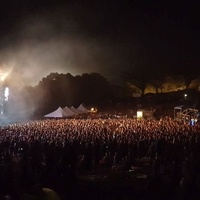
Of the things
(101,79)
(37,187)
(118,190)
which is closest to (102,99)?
(101,79)

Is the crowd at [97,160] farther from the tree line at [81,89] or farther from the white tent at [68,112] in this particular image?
the tree line at [81,89]

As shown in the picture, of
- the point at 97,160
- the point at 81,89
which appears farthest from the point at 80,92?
the point at 97,160

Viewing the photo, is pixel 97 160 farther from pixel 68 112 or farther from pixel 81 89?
pixel 81 89

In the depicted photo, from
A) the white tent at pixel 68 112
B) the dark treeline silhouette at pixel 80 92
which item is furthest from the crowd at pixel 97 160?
the dark treeline silhouette at pixel 80 92

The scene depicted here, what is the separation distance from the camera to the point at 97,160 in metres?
11.6

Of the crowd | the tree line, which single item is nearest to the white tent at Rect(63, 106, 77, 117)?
the tree line

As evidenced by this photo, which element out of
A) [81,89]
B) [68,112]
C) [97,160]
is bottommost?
[97,160]

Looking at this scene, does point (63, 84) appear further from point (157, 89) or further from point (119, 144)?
point (119, 144)

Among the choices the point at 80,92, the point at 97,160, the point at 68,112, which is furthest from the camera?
the point at 80,92

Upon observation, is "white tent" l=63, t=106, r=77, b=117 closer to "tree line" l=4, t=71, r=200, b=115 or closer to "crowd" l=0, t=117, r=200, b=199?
"tree line" l=4, t=71, r=200, b=115

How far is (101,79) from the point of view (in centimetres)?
5234

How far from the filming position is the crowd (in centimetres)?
716

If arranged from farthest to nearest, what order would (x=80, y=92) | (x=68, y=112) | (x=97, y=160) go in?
1. (x=80, y=92)
2. (x=68, y=112)
3. (x=97, y=160)

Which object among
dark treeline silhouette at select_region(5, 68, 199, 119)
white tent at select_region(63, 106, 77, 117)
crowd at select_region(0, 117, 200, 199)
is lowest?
crowd at select_region(0, 117, 200, 199)
